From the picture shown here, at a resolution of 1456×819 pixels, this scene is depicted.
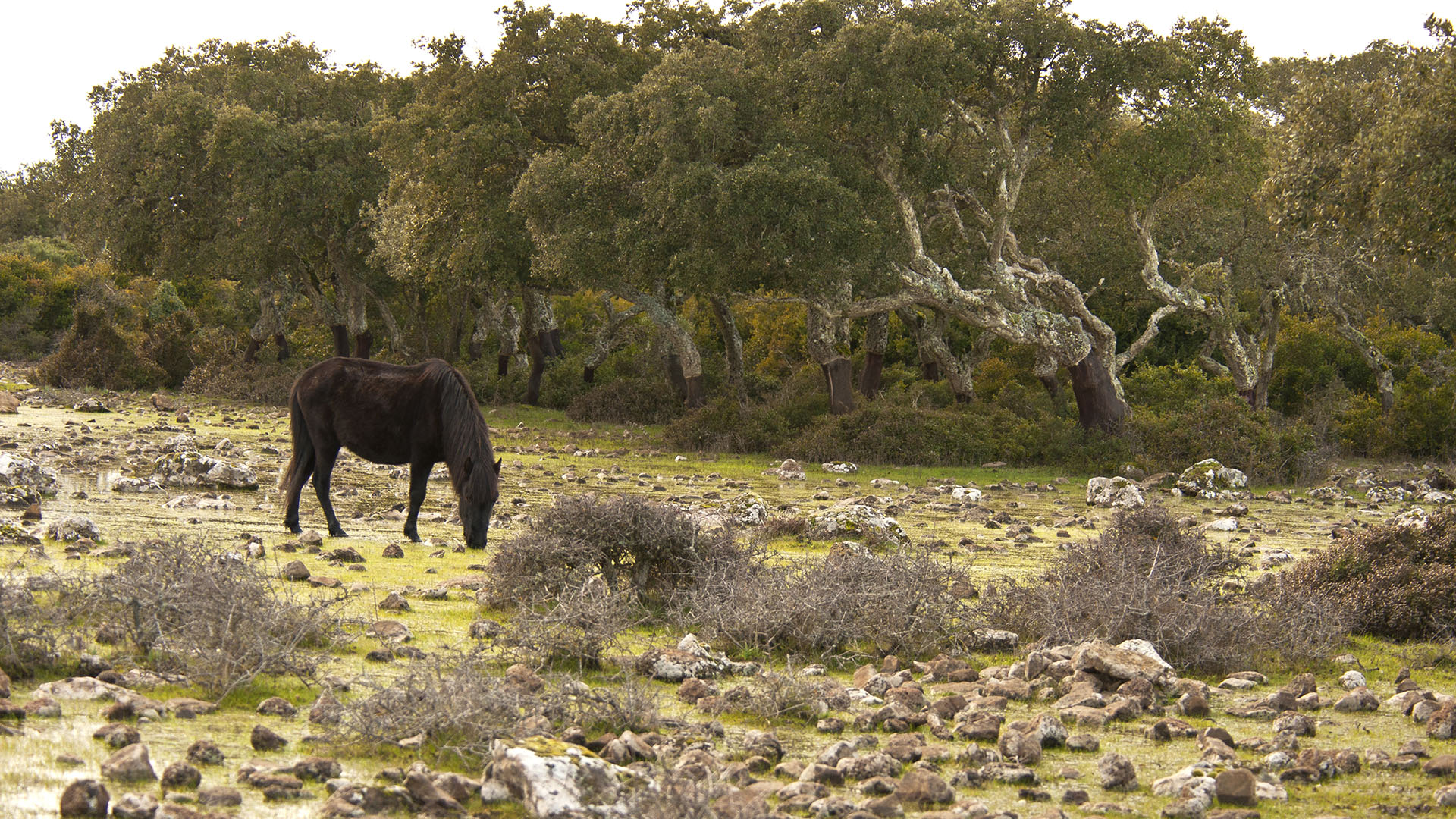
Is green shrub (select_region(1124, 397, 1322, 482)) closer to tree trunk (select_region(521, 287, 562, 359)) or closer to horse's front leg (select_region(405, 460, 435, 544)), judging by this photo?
horse's front leg (select_region(405, 460, 435, 544))

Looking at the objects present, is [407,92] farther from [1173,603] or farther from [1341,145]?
[1173,603]

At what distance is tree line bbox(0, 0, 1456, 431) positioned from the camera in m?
23.3

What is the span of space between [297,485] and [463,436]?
2.00 meters

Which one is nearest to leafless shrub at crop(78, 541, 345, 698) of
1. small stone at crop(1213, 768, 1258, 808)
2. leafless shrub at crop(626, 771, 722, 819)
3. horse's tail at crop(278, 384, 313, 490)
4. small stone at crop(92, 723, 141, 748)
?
small stone at crop(92, 723, 141, 748)

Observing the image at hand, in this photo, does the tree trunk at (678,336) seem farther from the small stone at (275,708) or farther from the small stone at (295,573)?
the small stone at (275,708)

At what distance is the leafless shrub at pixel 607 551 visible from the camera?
8.62 m

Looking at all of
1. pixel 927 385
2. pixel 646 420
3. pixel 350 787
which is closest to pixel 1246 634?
pixel 350 787

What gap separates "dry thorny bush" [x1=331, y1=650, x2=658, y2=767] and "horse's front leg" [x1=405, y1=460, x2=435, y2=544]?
6841mm

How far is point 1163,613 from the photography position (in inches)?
319

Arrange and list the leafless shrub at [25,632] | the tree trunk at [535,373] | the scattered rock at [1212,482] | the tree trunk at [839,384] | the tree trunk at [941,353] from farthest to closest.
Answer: the tree trunk at [535,373] → the tree trunk at [941,353] → the tree trunk at [839,384] → the scattered rock at [1212,482] → the leafless shrub at [25,632]

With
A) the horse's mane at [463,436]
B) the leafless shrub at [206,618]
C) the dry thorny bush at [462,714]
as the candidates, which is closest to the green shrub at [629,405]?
the horse's mane at [463,436]

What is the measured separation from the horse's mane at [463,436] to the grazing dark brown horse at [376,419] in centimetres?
1

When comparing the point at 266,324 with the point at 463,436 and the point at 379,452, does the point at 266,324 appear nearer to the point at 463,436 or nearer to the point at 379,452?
the point at 379,452

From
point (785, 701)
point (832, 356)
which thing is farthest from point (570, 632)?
point (832, 356)
